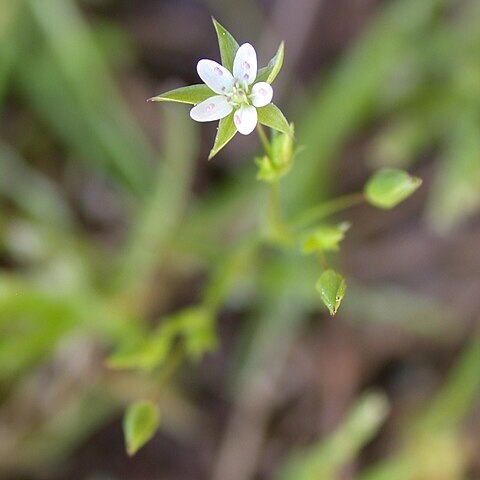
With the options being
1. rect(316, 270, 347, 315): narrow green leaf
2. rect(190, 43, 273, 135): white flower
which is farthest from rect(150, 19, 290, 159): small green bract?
rect(316, 270, 347, 315): narrow green leaf

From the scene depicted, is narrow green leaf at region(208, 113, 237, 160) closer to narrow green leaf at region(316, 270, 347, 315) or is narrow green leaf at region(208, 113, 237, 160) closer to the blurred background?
narrow green leaf at region(316, 270, 347, 315)

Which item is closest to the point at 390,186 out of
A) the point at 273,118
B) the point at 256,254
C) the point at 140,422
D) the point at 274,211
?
the point at 274,211

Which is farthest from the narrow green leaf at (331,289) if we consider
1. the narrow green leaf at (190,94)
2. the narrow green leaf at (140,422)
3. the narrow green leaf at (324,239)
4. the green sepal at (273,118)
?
the narrow green leaf at (140,422)

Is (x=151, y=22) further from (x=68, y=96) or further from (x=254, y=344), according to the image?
(x=254, y=344)

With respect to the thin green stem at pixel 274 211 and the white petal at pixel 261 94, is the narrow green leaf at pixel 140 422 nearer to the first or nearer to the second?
the thin green stem at pixel 274 211

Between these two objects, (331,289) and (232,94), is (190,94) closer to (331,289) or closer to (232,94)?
(232,94)

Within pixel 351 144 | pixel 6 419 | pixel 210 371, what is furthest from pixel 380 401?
pixel 6 419
